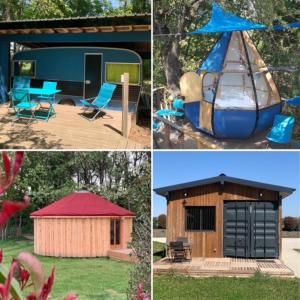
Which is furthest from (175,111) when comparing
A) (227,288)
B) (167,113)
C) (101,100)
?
(227,288)

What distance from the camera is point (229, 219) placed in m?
5.41

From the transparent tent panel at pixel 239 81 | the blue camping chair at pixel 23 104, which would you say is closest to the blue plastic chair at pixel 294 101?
the transparent tent panel at pixel 239 81

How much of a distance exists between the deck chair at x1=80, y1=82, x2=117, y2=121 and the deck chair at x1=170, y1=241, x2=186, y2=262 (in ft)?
5.00

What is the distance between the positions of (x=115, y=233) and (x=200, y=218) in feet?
3.23

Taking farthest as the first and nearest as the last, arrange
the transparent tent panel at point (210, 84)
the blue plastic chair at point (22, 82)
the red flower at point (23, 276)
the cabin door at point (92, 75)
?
the blue plastic chair at point (22, 82) < the cabin door at point (92, 75) < the transparent tent panel at point (210, 84) < the red flower at point (23, 276)

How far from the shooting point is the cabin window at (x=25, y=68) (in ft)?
17.9

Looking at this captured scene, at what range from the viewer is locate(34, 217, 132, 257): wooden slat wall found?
4.71 meters

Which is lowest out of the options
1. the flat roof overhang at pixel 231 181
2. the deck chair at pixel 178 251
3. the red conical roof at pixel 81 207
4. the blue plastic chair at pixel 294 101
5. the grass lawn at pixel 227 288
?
the grass lawn at pixel 227 288

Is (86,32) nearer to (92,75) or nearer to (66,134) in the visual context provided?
(92,75)

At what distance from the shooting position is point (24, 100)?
475cm

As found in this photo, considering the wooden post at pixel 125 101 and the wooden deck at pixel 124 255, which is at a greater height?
the wooden post at pixel 125 101

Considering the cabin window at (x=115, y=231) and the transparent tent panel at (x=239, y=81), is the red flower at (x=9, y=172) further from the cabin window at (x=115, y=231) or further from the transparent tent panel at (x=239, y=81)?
the cabin window at (x=115, y=231)

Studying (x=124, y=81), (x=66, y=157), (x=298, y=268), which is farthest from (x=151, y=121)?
(x=298, y=268)

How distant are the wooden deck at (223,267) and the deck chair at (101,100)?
1.60m
